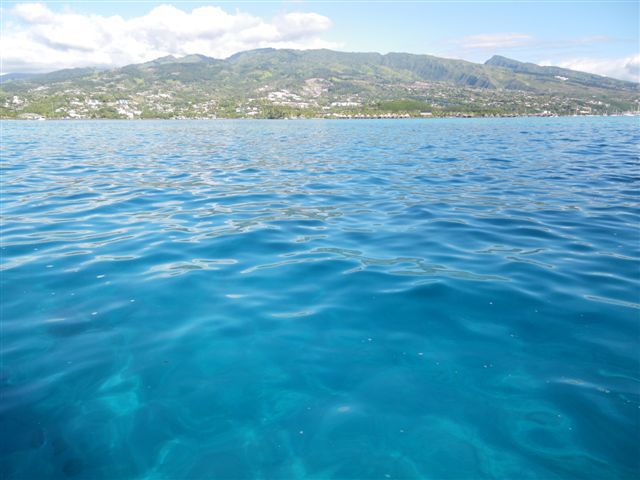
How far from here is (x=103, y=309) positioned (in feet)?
20.5

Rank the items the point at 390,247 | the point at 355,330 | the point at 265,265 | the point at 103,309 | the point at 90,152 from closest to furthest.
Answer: the point at 355,330, the point at 103,309, the point at 265,265, the point at 390,247, the point at 90,152

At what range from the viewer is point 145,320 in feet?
19.6

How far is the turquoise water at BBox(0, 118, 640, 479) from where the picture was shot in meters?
3.65

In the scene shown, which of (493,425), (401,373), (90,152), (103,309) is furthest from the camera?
(90,152)

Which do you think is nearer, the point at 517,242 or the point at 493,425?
the point at 493,425

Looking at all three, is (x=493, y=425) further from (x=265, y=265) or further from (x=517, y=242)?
(x=517, y=242)

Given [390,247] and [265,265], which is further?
[390,247]

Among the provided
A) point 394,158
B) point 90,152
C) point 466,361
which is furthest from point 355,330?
point 90,152

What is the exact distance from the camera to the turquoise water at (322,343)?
365 cm

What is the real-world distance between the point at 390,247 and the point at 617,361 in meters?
4.74

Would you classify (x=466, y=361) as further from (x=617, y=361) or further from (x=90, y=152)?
(x=90, y=152)

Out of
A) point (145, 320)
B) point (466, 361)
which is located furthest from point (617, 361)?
point (145, 320)

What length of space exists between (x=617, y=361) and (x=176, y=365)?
5377 millimetres

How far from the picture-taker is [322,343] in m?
5.36
